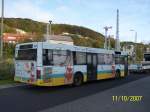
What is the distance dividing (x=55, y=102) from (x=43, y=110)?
198 cm

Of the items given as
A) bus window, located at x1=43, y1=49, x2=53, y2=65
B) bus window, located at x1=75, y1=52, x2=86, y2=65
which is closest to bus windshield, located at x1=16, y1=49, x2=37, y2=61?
bus window, located at x1=43, y1=49, x2=53, y2=65

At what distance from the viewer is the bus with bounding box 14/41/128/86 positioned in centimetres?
1680

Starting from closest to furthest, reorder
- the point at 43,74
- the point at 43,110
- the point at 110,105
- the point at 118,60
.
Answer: the point at 43,110 → the point at 110,105 → the point at 43,74 → the point at 118,60

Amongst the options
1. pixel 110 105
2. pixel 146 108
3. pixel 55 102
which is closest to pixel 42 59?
pixel 55 102

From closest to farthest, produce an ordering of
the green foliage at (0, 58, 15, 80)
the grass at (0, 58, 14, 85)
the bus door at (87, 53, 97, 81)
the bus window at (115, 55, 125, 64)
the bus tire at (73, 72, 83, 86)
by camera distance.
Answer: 1. the bus tire at (73, 72, 83, 86)
2. the bus door at (87, 53, 97, 81)
3. the grass at (0, 58, 14, 85)
4. the green foliage at (0, 58, 15, 80)
5. the bus window at (115, 55, 125, 64)

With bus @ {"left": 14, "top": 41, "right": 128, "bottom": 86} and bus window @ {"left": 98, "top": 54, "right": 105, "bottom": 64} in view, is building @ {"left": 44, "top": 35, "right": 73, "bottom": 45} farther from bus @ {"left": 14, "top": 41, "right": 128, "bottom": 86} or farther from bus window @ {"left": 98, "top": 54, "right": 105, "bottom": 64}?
bus @ {"left": 14, "top": 41, "right": 128, "bottom": 86}

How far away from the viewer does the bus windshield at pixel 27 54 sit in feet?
55.9

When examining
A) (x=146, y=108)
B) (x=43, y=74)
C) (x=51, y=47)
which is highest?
(x=51, y=47)

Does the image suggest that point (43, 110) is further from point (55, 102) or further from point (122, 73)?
point (122, 73)

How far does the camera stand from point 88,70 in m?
21.2

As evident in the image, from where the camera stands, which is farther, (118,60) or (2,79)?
(118,60)

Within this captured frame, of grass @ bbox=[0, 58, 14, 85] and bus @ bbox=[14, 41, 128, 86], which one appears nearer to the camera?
bus @ bbox=[14, 41, 128, 86]

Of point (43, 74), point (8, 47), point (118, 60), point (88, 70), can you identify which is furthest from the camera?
point (8, 47)

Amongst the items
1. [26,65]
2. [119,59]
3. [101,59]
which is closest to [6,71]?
[26,65]
